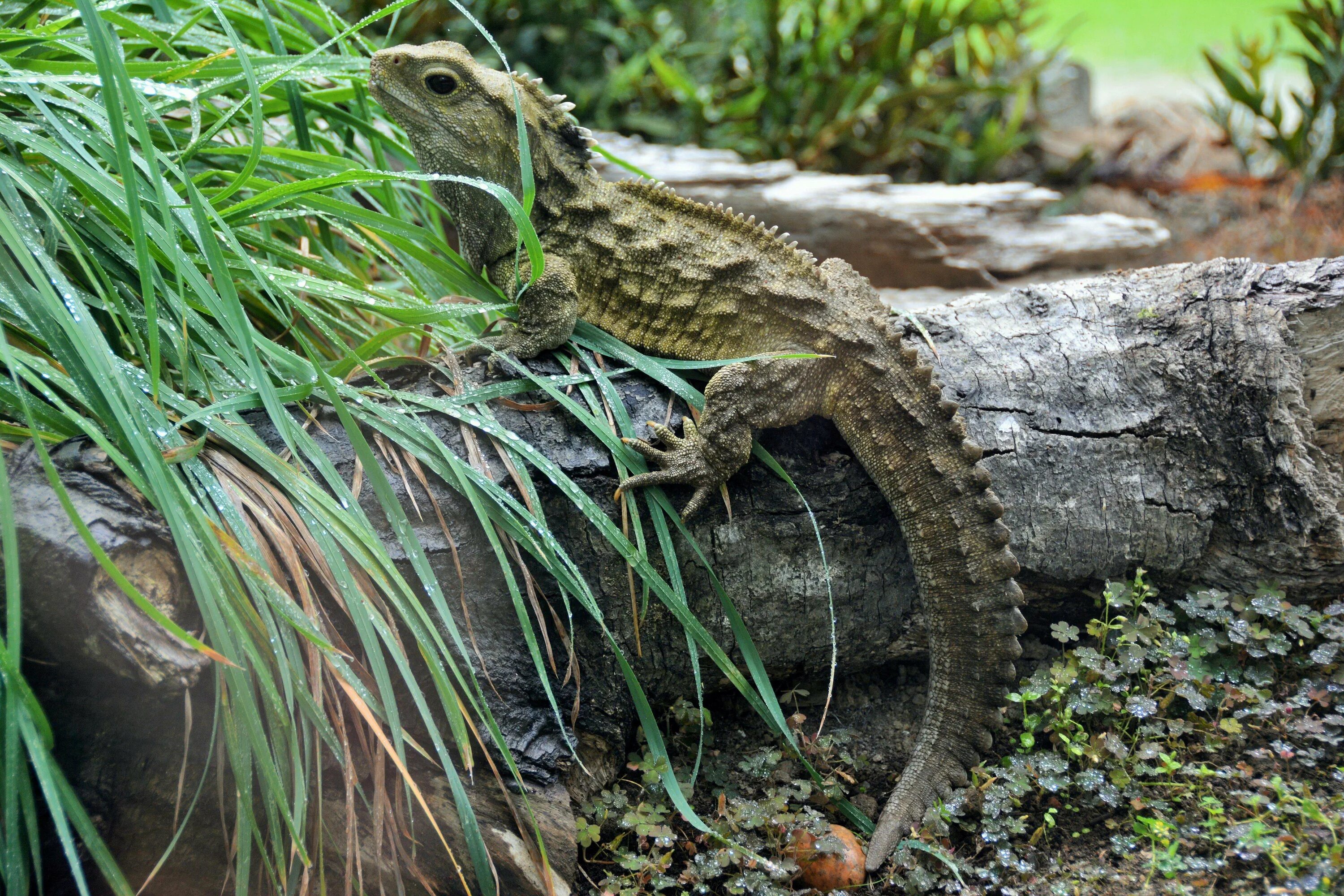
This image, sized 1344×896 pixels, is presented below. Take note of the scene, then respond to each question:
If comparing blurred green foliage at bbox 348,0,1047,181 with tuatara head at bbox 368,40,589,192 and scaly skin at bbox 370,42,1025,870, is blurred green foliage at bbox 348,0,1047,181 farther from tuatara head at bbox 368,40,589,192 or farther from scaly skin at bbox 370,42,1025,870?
scaly skin at bbox 370,42,1025,870

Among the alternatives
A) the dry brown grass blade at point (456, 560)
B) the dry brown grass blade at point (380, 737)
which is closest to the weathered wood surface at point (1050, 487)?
the dry brown grass blade at point (456, 560)

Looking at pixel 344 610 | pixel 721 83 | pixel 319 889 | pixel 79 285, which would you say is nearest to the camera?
pixel 319 889

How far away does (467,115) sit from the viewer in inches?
114

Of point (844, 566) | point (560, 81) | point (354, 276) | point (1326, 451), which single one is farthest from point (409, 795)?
point (560, 81)

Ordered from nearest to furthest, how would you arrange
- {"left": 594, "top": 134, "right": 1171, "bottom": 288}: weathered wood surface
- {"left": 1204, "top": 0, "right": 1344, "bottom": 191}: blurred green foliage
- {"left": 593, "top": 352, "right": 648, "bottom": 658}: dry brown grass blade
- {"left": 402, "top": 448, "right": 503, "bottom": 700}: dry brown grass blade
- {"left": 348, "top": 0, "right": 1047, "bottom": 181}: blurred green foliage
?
{"left": 402, "top": 448, "right": 503, "bottom": 700}: dry brown grass blade → {"left": 593, "top": 352, "right": 648, "bottom": 658}: dry brown grass blade → {"left": 594, "top": 134, "right": 1171, "bottom": 288}: weathered wood surface → {"left": 1204, "top": 0, "right": 1344, "bottom": 191}: blurred green foliage → {"left": 348, "top": 0, "right": 1047, "bottom": 181}: blurred green foliage

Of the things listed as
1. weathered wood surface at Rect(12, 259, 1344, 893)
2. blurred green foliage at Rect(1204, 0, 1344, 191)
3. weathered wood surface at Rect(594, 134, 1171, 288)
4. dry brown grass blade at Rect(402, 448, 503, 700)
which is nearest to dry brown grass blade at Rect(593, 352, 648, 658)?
weathered wood surface at Rect(12, 259, 1344, 893)

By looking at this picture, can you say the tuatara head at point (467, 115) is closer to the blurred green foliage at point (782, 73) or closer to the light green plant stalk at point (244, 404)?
the light green plant stalk at point (244, 404)

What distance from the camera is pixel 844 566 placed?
106 inches

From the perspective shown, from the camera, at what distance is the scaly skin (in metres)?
2.49

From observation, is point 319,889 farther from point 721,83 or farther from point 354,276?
point 721,83

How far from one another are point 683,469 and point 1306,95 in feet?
31.0

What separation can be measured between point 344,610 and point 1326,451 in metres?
3.20

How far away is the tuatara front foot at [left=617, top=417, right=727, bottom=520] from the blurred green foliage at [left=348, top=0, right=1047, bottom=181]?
5.95m

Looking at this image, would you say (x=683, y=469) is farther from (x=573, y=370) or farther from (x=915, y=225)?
(x=915, y=225)
